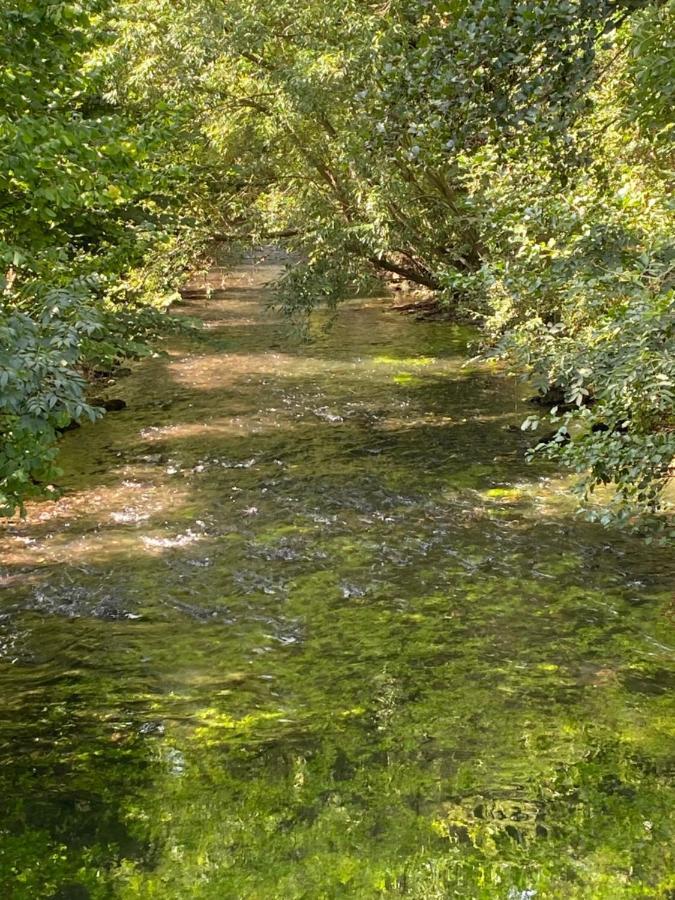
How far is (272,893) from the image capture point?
273 inches

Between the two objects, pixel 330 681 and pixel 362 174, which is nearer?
pixel 330 681

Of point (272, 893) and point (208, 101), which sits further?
point (208, 101)

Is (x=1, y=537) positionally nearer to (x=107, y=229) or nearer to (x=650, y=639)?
(x=107, y=229)

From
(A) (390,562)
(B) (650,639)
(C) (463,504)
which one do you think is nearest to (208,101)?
(C) (463,504)

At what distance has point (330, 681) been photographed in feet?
33.6

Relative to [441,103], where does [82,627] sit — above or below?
below

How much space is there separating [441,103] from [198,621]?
749 cm

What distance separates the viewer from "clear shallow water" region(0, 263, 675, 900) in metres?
7.31

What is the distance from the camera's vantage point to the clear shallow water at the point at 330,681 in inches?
288

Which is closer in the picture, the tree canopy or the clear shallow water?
the tree canopy

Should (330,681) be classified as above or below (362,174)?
below

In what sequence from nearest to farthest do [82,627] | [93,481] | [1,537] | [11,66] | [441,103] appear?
[441,103]
[11,66]
[82,627]
[1,537]
[93,481]

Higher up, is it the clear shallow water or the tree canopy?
the tree canopy

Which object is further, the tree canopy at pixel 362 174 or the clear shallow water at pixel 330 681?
the clear shallow water at pixel 330 681
